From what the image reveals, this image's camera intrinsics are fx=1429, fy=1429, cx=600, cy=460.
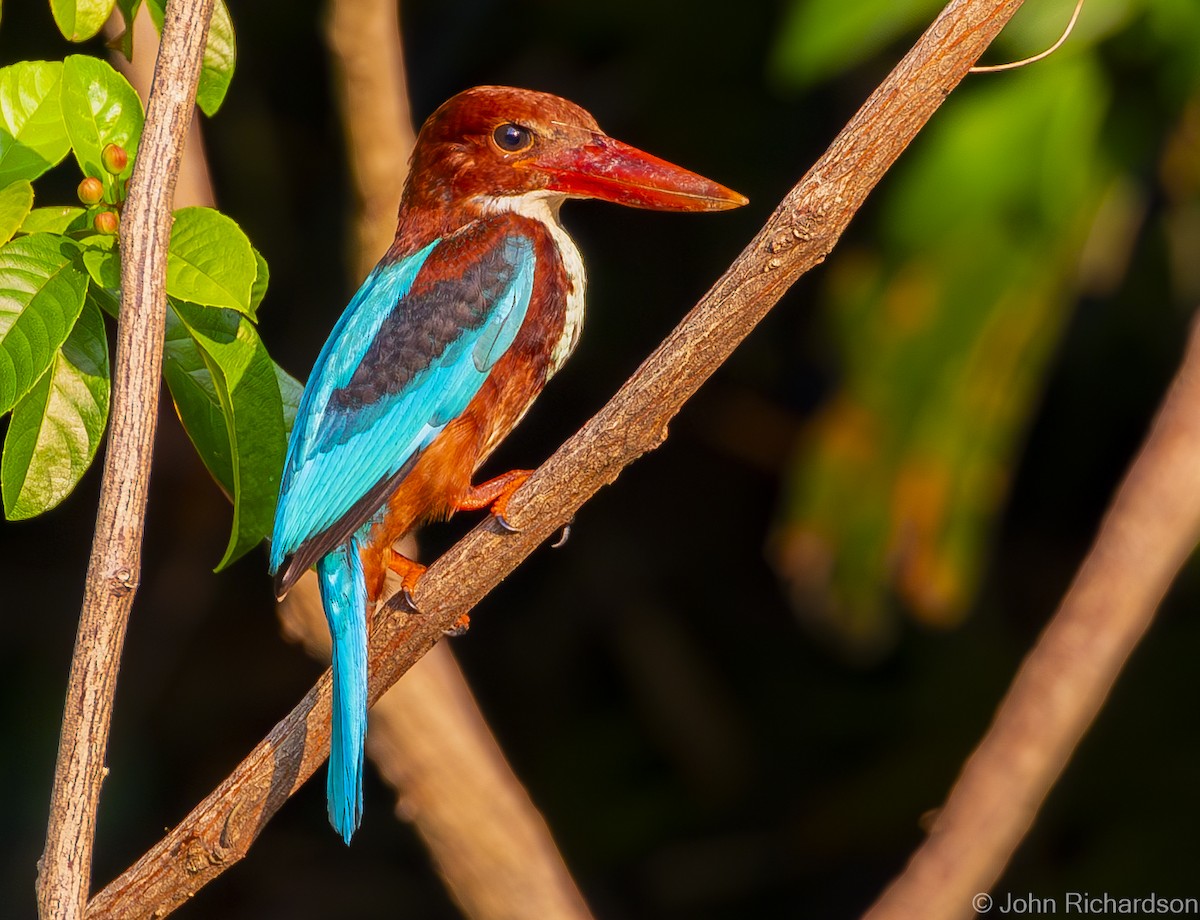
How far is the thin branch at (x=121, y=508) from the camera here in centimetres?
133

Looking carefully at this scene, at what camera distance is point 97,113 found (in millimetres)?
1482

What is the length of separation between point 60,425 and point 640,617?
2783mm

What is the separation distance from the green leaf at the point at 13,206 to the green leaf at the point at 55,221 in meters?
0.07

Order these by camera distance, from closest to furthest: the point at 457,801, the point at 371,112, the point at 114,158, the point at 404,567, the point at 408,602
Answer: the point at 114,158 < the point at 408,602 < the point at 404,567 < the point at 457,801 < the point at 371,112

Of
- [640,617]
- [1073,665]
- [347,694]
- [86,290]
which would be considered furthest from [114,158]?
[640,617]

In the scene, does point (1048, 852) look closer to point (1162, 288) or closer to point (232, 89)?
point (1162, 288)

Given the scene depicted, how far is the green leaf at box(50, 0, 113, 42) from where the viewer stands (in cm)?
152

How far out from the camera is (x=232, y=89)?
13.0 feet

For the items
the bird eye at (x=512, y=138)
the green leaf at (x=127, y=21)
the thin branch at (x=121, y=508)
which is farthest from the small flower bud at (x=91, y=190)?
the bird eye at (x=512, y=138)

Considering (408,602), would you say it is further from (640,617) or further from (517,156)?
(640,617)

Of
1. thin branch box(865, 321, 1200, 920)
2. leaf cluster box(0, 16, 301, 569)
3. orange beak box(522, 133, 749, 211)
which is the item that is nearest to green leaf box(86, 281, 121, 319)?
leaf cluster box(0, 16, 301, 569)

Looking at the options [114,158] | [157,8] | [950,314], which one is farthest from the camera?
[950,314]

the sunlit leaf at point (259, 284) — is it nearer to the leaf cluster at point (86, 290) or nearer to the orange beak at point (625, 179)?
the leaf cluster at point (86, 290)

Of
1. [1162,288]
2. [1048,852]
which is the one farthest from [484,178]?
[1048,852]
